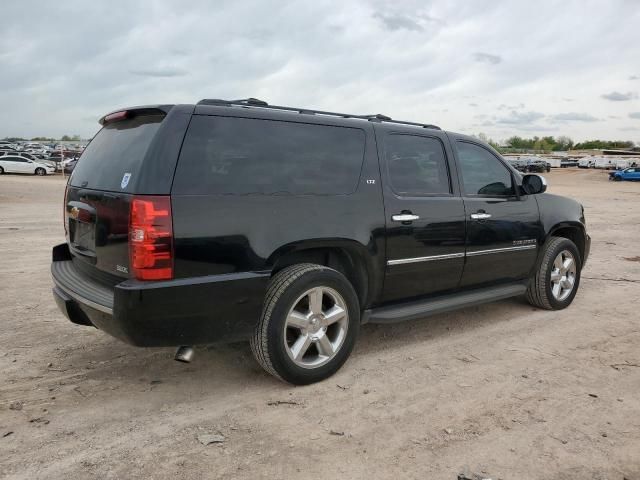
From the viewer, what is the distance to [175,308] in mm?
3150

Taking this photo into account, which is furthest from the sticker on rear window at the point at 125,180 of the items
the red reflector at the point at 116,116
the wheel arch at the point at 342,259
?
the wheel arch at the point at 342,259

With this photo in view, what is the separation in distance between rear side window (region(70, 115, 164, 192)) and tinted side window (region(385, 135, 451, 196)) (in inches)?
72.1

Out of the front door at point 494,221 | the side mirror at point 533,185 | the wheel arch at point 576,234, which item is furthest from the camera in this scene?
the wheel arch at point 576,234

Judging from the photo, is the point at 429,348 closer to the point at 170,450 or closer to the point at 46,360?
the point at 170,450

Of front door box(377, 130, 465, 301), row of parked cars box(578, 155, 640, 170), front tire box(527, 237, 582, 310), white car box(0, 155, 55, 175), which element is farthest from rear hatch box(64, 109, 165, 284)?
row of parked cars box(578, 155, 640, 170)

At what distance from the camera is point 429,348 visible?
14.8ft

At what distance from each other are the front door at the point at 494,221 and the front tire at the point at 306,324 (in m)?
1.43

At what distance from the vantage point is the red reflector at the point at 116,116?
367 centimetres

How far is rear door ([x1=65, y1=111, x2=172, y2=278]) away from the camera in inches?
127

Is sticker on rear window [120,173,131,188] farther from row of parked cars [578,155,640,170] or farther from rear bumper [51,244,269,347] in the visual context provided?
row of parked cars [578,155,640,170]

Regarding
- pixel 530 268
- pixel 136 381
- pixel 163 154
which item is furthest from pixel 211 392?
pixel 530 268

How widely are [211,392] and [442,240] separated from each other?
2.16 m

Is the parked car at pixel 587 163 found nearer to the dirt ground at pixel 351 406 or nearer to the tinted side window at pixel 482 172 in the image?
the dirt ground at pixel 351 406

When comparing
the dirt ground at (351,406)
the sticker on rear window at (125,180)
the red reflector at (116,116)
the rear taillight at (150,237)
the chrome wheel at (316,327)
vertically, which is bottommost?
the dirt ground at (351,406)
